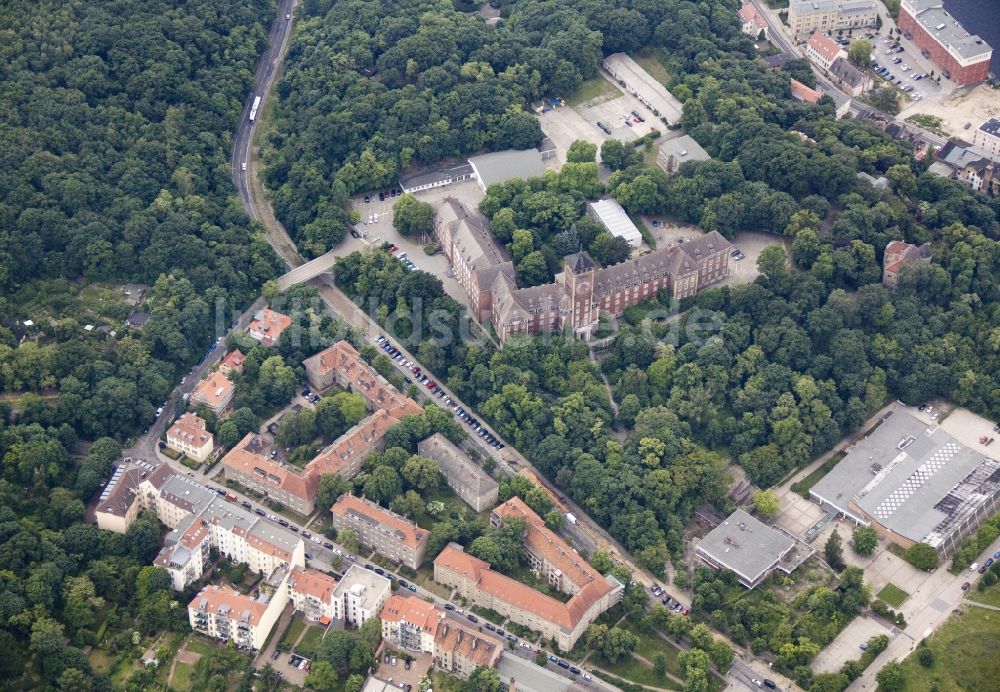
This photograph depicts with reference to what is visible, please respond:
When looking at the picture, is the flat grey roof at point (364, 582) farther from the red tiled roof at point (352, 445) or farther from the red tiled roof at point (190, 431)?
the red tiled roof at point (190, 431)

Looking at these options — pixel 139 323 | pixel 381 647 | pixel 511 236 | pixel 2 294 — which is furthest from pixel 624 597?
pixel 2 294

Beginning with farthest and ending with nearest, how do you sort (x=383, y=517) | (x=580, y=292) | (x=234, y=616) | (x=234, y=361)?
(x=580, y=292), (x=234, y=361), (x=383, y=517), (x=234, y=616)

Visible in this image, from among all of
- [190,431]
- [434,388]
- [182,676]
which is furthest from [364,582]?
[434,388]

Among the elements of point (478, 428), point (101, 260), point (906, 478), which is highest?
point (101, 260)

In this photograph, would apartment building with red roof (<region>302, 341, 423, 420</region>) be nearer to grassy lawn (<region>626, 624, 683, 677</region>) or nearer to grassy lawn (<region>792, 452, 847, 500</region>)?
grassy lawn (<region>626, 624, 683, 677</region>)

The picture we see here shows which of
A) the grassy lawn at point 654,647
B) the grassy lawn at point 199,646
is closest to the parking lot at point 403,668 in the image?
the grassy lawn at point 199,646

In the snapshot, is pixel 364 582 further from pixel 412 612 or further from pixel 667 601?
pixel 667 601

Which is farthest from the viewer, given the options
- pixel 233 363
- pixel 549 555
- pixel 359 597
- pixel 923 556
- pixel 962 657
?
pixel 233 363
